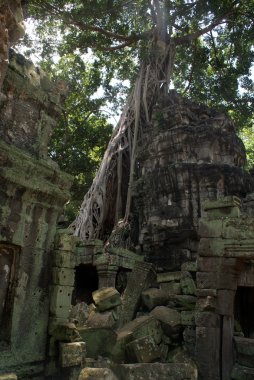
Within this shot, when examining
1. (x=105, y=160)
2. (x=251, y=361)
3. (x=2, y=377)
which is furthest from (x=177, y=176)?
(x=2, y=377)

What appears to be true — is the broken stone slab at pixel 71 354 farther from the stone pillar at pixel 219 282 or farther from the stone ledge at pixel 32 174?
the stone pillar at pixel 219 282

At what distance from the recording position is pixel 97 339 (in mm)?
A: 5074

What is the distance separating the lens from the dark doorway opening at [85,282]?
10.5 metres

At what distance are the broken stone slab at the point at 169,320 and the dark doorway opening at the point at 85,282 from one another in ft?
14.4

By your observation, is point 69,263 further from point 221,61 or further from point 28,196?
point 221,61

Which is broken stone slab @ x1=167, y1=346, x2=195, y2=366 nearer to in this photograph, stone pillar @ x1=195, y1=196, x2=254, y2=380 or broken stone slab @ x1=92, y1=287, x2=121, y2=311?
stone pillar @ x1=195, y1=196, x2=254, y2=380

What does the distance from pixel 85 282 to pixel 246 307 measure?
4952 mm

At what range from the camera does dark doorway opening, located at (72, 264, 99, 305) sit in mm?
10543

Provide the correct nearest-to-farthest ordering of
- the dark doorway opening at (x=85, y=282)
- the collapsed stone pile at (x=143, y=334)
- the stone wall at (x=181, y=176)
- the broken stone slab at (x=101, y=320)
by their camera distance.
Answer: the collapsed stone pile at (x=143, y=334) → the broken stone slab at (x=101, y=320) → the stone wall at (x=181, y=176) → the dark doorway opening at (x=85, y=282)

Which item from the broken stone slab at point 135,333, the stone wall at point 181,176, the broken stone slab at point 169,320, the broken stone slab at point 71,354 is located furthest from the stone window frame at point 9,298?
the stone wall at point 181,176

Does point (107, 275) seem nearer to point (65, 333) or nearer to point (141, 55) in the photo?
point (65, 333)

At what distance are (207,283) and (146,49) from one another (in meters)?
11.2

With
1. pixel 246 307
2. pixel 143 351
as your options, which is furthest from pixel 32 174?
pixel 246 307

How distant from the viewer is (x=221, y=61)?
54.7ft
